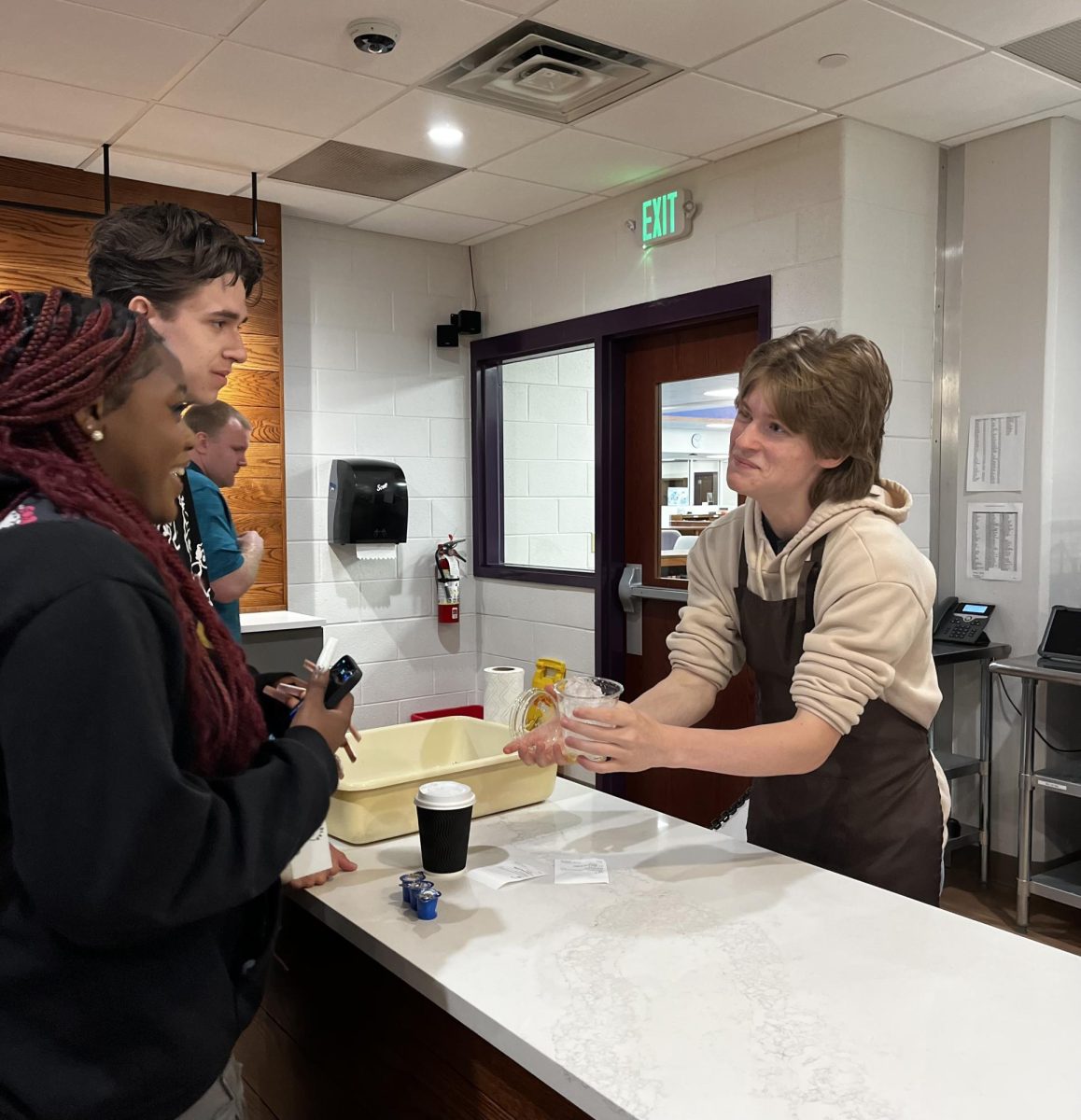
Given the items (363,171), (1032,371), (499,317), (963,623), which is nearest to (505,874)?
(963,623)

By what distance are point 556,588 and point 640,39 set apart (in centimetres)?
250

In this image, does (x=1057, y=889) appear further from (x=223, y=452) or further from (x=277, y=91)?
(x=277, y=91)

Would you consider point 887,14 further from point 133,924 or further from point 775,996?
point 133,924

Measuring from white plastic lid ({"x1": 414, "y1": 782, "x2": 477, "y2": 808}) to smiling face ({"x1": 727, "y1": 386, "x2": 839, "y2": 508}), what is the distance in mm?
710

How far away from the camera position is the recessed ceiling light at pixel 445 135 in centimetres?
345

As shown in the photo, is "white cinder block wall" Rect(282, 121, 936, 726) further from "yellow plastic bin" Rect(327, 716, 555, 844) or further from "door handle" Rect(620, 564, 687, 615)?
"yellow plastic bin" Rect(327, 716, 555, 844)

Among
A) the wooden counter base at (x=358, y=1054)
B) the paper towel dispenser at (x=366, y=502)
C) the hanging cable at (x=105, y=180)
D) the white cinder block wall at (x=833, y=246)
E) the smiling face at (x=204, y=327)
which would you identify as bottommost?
the wooden counter base at (x=358, y=1054)

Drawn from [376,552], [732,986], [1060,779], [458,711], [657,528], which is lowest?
[458,711]

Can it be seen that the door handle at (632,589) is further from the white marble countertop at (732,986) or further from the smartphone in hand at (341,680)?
the smartphone in hand at (341,680)

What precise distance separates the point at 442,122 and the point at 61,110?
1.22m

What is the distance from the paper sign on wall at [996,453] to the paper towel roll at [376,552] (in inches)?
100

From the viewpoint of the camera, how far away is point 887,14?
8.63 ft

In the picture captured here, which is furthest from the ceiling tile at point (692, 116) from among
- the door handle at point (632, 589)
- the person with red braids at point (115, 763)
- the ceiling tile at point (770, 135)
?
the person with red braids at point (115, 763)

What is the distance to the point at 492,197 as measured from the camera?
4230mm
